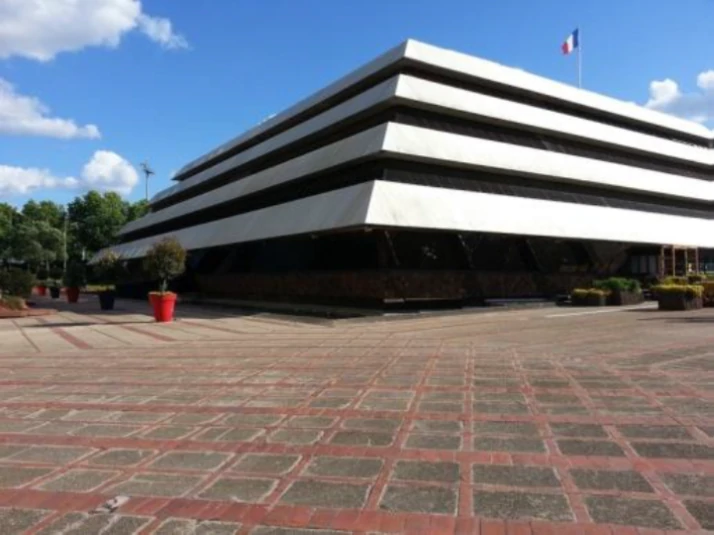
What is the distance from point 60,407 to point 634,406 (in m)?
6.48

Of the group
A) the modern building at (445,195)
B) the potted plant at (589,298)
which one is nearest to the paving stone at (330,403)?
the modern building at (445,195)

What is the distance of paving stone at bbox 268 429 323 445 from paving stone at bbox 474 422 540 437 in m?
1.50

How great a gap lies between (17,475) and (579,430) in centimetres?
473

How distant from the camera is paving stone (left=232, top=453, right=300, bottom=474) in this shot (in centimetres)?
452

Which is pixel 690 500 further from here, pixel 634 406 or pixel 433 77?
pixel 433 77

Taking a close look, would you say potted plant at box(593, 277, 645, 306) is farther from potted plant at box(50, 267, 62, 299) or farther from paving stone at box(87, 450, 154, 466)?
potted plant at box(50, 267, 62, 299)

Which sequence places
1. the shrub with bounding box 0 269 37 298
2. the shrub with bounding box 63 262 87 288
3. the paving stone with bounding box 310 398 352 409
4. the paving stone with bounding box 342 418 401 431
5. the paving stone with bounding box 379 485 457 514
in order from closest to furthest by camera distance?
1. the paving stone with bounding box 379 485 457 514
2. the paving stone with bounding box 342 418 401 431
3. the paving stone with bounding box 310 398 352 409
4. the shrub with bounding box 0 269 37 298
5. the shrub with bounding box 63 262 87 288

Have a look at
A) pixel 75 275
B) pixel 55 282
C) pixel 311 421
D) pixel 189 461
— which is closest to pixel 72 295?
pixel 75 275

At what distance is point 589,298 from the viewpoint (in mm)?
24672

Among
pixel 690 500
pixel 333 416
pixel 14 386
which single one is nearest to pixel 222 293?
pixel 14 386

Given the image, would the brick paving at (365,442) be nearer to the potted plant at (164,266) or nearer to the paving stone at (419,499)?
the paving stone at (419,499)

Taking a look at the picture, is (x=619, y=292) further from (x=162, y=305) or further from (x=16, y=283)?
(x=16, y=283)

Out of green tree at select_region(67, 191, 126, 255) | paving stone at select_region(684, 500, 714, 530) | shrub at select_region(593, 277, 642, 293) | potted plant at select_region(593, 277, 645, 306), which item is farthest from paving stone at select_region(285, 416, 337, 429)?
green tree at select_region(67, 191, 126, 255)

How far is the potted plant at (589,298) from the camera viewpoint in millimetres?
24406
